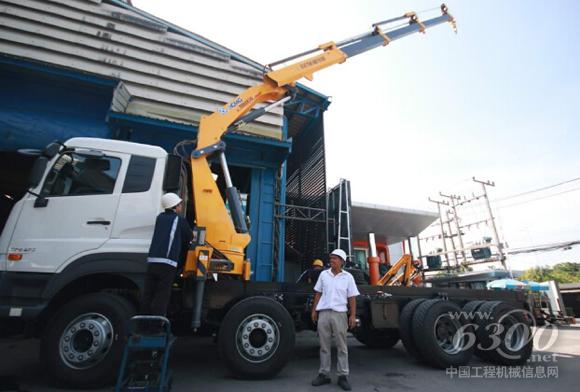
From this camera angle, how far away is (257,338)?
3789 mm

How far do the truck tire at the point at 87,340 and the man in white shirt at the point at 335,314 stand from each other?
2.29m

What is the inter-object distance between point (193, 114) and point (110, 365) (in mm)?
6898

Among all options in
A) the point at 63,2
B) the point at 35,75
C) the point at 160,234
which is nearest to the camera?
the point at 160,234

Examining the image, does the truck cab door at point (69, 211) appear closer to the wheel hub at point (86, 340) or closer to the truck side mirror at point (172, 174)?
the truck side mirror at point (172, 174)

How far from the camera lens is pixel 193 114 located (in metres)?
8.66

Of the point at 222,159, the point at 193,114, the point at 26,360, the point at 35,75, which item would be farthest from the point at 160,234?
the point at 35,75

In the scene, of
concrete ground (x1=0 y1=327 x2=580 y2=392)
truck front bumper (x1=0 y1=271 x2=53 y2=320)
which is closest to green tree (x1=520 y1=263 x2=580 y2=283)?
concrete ground (x1=0 y1=327 x2=580 y2=392)

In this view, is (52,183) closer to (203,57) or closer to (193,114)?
(193,114)

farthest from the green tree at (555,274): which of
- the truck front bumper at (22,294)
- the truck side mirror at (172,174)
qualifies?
the truck front bumper at (22,294)

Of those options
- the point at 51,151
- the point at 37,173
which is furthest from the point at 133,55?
the point at 37,173

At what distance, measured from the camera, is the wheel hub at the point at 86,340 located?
3193mm

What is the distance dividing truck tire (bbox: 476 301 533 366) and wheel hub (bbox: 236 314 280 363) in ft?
11.2

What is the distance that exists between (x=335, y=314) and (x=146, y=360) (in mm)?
2191

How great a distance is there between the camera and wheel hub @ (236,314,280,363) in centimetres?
370
